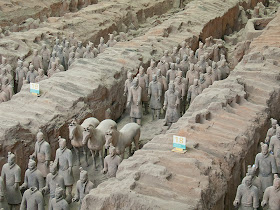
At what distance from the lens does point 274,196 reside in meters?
6.20

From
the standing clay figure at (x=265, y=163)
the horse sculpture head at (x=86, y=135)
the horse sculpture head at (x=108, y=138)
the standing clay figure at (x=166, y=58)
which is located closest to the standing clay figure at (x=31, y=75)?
the standing clay figure at (x=166, y=58)

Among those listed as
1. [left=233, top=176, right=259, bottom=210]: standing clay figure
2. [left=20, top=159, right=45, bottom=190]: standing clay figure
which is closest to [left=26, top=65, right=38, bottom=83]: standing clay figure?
[left=20, top=159, right=45, bottom=190]: standing clay figure

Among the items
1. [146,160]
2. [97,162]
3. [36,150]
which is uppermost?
[146,160]

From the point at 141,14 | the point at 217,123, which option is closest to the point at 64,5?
the point at 141,14

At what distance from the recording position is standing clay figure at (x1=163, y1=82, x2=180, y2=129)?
388 inches

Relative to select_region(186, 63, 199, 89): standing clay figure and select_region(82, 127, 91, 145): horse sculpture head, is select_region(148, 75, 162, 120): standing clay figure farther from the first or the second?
select_region(82, 127, 91, 145): horse sculpture head

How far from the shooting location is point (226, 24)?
1741cm

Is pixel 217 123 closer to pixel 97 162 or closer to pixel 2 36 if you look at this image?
pixel 97 162

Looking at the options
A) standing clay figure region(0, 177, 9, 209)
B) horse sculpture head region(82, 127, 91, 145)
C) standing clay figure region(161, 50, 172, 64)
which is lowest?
standing clay figure region(0, 177, 9, 209)

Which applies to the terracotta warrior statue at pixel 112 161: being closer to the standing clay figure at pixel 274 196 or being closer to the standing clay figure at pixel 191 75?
the standing clay figure at pixel 274 196

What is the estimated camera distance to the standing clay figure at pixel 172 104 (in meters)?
9.86

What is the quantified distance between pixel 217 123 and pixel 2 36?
26.4ft

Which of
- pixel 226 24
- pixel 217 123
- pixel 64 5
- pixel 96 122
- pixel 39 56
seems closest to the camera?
pixel 217 123

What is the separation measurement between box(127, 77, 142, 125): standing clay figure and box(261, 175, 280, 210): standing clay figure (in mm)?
4321
